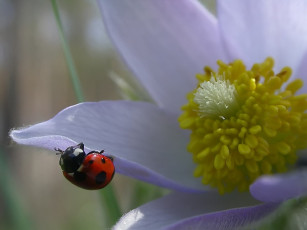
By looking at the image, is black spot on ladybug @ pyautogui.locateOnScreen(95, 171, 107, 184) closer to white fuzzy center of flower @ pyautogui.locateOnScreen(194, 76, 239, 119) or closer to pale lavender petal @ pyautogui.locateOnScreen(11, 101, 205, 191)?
pale lavender petal @ pyautogui.locateOnScreen(11, 101, 205, 191)

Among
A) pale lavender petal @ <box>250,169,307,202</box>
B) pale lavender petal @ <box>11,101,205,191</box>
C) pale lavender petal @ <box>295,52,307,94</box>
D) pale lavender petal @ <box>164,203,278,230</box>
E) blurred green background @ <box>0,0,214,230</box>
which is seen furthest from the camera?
blurred green background @ <box>0,0,214,230</box>

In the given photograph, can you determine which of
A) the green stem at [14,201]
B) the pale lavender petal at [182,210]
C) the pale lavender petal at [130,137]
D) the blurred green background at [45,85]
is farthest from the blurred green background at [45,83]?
the pale lavender petal at [182,210]

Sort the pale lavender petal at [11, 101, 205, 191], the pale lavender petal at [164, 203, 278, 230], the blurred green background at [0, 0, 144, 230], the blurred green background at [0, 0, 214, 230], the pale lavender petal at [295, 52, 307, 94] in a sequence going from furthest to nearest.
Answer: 1. the blurred green background at [0, 0, 144, 230]
2. the blurred green background at [0, 0, 214, 230]
3. the pale lavender petal at [295, 52, 307, 94]
4. the pale lavender petal at [11, 101, 205, 191]
5. the pale lavender petal at [164, 203, 278, 230]

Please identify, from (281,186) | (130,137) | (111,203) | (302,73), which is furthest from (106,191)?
(302,73)

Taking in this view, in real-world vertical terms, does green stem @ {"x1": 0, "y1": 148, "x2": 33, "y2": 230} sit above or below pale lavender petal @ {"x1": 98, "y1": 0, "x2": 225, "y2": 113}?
below

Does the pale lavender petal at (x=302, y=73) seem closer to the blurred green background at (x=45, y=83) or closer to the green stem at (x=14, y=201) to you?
the green stem at (x=14, y=201)

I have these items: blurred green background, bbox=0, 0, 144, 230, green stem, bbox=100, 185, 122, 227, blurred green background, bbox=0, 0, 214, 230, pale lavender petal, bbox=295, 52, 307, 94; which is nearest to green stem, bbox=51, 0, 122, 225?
green stem, bbox=100, 185, 122, 227

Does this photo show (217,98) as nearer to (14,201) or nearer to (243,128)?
(243,128)
